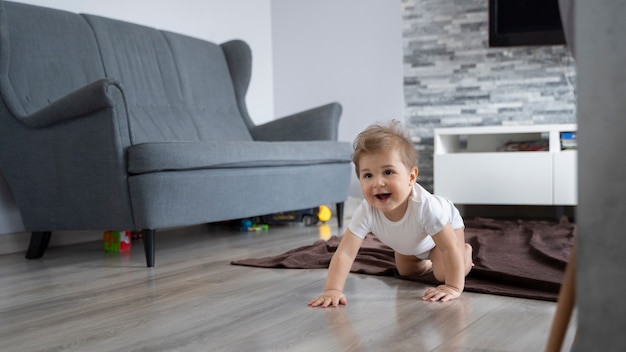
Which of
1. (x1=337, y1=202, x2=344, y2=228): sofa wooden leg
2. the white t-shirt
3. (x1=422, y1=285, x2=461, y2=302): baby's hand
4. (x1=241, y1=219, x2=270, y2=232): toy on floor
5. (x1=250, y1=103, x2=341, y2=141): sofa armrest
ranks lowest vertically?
(x1=241, y1=219, x2=270, y2=232): toy on floor

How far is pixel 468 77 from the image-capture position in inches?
186

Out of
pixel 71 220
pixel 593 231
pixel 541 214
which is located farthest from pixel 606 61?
pixel 541 214

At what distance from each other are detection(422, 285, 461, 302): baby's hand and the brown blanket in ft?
0.33

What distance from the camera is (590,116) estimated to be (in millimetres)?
705

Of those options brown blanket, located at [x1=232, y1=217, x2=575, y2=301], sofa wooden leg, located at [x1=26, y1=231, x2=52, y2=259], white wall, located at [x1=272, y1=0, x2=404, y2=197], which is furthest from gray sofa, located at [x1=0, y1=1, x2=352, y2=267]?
white wall, located at [x1=272, y1=0, x2=404, y2=197]

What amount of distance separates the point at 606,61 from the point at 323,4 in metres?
4.58

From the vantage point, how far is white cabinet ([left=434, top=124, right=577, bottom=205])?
13.5 feet

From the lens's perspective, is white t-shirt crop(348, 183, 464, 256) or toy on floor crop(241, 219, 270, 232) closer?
white t-shirt crop(348, 183, 464, 256)

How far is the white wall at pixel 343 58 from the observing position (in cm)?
493

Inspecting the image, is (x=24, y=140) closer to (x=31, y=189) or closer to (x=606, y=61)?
(x=31, y=189)

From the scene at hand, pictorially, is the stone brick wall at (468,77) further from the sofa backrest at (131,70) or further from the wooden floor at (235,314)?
the wooden floor at (235,314)

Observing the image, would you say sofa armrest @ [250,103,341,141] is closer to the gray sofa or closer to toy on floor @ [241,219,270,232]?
the gray sofa

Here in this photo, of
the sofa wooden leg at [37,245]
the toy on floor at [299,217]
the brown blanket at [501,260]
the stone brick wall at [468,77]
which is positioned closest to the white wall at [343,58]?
the stone brick wall at [468,77]

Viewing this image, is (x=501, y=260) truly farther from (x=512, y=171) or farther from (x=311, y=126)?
(x=512, y=171)
